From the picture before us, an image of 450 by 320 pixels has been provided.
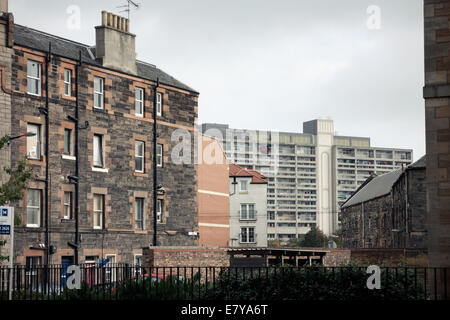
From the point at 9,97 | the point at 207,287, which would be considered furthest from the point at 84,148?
the point at 207,287

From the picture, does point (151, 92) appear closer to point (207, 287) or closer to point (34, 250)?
point (34, 250)

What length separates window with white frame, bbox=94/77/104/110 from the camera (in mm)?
47062

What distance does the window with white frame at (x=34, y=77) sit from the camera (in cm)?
4278

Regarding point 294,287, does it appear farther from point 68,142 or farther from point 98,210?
point 98,210

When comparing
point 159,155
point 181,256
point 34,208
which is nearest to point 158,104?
point 159,155

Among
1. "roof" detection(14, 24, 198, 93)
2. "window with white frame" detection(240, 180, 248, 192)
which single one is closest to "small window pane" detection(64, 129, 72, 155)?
"roof" detection(14, 24, 198, 93)

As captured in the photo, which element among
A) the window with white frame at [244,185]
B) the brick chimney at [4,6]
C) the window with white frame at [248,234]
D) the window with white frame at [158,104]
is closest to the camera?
the brick chimney at [4,6]

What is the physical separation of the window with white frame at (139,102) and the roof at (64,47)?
988 mm

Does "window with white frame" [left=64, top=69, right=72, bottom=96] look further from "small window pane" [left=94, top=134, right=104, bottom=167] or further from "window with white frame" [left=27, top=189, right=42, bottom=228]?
"window with white frame" [left=27, top=189, right=42, bottom=228]

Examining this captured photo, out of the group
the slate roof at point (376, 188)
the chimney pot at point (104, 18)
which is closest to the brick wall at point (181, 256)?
the chimney pot at point (104, 18)

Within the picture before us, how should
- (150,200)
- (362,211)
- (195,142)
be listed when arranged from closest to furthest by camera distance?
1. (150,200)
2. (195,142)
3. (362,211)

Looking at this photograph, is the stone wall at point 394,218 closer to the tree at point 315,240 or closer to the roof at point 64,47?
the roof at point 64,47

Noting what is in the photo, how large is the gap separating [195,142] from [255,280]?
1330 inches

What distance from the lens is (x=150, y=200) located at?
165 feet
